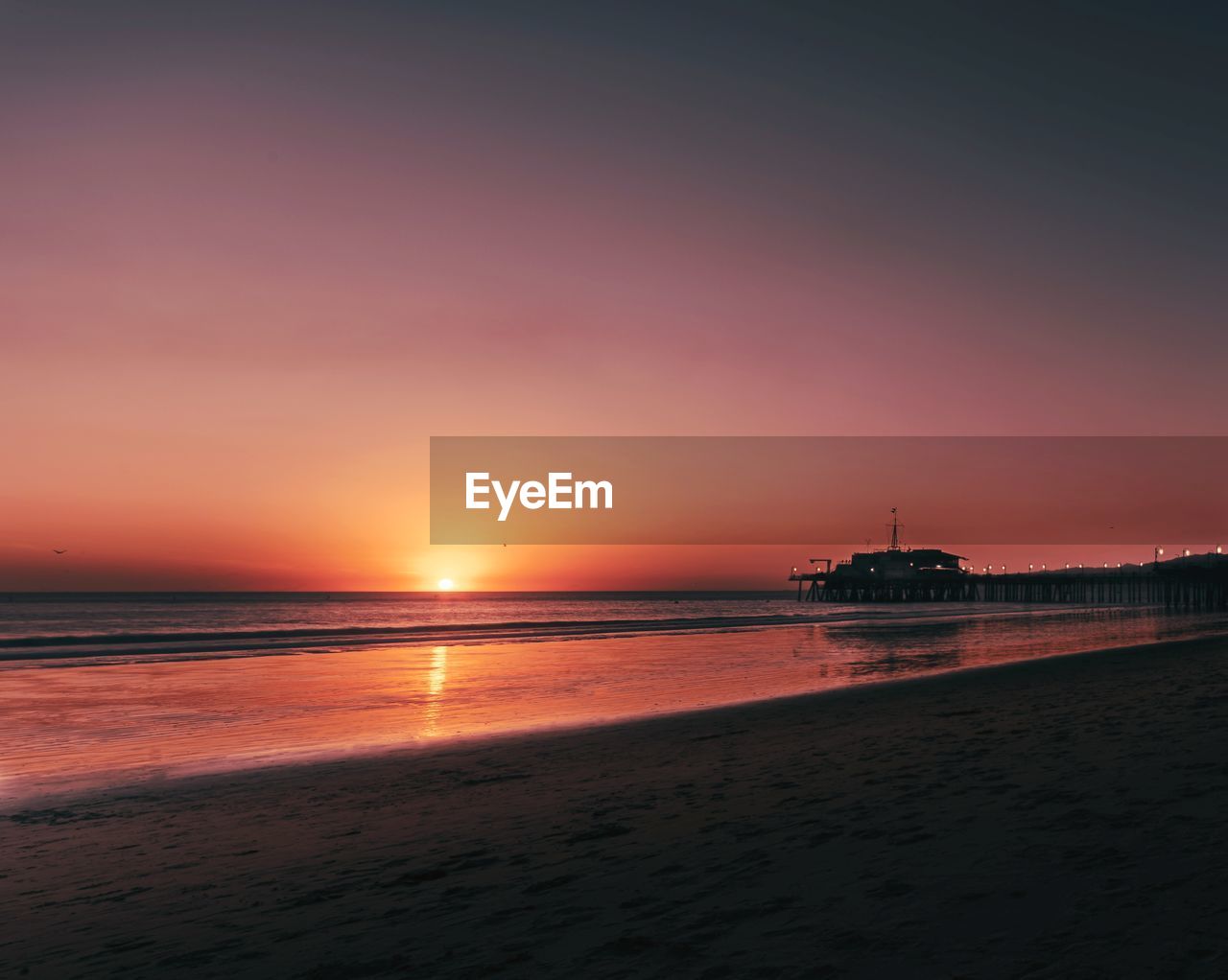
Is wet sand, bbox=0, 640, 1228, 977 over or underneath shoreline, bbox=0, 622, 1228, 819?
over

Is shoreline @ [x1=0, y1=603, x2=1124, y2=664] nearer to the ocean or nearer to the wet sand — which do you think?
the ocean

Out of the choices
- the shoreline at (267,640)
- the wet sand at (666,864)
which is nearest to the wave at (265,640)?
the shoreline at (267,640)

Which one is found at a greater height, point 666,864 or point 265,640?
point 666,864

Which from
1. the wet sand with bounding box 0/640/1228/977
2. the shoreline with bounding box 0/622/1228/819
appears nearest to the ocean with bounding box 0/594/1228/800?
the shoreline with bounding box 0/622/1228/819

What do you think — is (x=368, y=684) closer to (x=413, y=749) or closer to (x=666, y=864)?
(x=413, y=749)

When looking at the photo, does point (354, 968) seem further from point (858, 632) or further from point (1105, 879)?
point (858, 632)

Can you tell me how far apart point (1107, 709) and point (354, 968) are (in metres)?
13.6

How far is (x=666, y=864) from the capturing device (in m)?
7.07

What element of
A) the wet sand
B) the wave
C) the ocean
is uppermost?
the wet sand

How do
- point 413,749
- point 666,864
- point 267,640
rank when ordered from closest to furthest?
point 666,864
point 413,749
point 267,640

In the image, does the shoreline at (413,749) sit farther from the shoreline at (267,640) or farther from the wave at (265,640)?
the wave at (265,640)

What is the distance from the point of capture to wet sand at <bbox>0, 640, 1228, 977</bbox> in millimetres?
5203

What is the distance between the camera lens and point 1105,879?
5.93 metres

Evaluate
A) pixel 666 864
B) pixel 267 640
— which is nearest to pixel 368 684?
pixel 666 864
